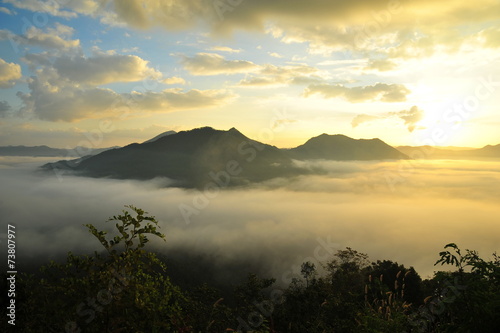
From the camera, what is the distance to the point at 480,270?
5.27 metres

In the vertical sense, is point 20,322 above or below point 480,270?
below

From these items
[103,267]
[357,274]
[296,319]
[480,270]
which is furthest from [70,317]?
[357,274]

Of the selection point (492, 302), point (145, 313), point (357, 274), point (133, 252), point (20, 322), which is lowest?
point (357, 274)

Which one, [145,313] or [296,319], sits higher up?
[145,313]

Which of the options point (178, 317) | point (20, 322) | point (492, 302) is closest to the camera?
point (492, 302)

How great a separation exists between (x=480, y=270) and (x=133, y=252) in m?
6.14

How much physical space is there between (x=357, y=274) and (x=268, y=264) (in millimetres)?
152427

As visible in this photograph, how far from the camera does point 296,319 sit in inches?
1031

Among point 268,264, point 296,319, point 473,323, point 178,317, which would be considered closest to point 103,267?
point 178,317

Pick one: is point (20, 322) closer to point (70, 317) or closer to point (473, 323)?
point (70, 317)

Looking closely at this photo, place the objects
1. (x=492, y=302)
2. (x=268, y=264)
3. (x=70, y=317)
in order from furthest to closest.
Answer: (x=268, y=264)
(x=70, y=317)
(x=492, y=302)

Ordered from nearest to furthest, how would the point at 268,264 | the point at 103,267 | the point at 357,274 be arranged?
the point at 103,267 < the point at 357,274 < the point at 268,264

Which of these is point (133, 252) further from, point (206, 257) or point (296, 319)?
point (206, 257)

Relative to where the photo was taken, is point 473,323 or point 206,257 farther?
point 206,257
